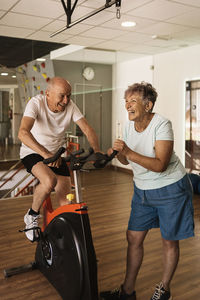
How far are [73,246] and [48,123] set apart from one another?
36.4 inches

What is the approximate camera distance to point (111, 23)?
14.1ft

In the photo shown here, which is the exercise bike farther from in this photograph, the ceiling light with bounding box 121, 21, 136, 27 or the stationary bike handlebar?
the ceiling light with bounding box 121, 21, 136, 27

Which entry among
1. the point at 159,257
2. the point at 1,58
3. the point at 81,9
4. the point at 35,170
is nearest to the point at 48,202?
the point at 35,170

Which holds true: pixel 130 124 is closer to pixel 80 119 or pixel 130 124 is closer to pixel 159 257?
pixel 80 119

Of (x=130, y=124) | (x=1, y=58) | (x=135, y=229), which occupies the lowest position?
(x=135, y=229)

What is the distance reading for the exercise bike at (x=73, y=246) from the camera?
183 cm

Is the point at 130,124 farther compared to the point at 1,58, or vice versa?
the point at 1,58

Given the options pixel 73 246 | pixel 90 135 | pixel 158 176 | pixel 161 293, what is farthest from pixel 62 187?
pixel 161 293

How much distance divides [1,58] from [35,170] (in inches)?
129

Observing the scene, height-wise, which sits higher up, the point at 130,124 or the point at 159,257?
the point at 130,124

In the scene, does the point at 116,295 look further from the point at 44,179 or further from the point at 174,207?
the point at 44,179

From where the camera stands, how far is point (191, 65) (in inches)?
232

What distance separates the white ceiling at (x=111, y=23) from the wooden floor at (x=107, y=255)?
253 centimetres

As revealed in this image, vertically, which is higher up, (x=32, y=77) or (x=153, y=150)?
(x=32, y=77)
